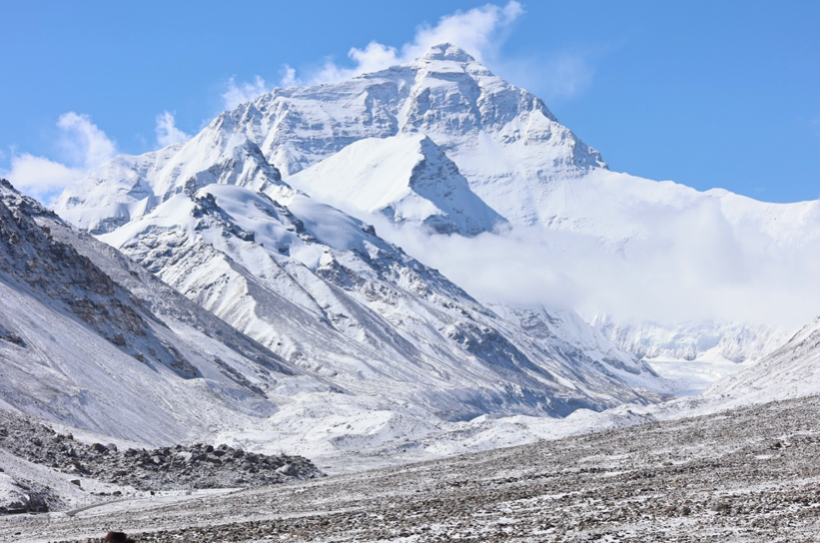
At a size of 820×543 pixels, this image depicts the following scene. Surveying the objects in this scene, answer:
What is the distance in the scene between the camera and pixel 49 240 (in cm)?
16425

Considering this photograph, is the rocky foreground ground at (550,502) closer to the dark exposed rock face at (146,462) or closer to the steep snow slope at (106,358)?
the dark exposed rock face at (146,462)

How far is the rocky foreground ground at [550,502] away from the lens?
32375mm

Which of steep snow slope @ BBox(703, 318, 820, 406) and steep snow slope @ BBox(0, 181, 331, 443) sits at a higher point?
steep snow slope @ BBox(703, 318, 820, 406)

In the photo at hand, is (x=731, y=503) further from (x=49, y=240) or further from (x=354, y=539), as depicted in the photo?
(x=49, y=240)

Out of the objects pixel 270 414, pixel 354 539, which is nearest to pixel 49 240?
pixel 270 414

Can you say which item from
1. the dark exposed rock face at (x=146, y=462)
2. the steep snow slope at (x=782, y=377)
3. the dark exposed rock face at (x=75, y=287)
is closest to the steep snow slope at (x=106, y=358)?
the dark exposed rock face at (x=75, y=287)

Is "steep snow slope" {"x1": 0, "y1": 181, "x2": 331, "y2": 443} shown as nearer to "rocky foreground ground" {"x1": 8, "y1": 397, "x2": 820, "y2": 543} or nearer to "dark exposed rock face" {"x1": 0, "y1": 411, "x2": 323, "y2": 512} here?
"dark exposed rock face" {"x1": 0, "y1": 411, "x2": 323, "y2": 512}

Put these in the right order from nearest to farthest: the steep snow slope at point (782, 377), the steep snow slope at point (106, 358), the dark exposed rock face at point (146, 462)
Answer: the dark exposed rock face at point (146, 462) < the steep snow slope at point (782, 377) < the steep snow slope at point (106, 358)

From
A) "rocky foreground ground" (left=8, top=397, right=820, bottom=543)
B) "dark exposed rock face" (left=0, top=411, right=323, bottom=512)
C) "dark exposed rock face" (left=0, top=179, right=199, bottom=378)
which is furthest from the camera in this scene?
"dark exposed rock face" (left=0, top=179, right=199, bottom=378)

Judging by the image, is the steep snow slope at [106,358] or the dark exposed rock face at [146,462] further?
the steep snow slope at [106,358]

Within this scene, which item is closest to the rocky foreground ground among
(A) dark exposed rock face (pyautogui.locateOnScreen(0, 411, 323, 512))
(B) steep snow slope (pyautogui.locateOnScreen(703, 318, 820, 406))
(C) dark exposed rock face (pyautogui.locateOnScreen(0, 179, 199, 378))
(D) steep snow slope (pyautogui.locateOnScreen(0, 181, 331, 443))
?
(A) dark exposed rock face (pyautogui.locateOnScreen(0, 411, 323, 512))

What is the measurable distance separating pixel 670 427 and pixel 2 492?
46534mm

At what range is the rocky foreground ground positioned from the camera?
32375mm

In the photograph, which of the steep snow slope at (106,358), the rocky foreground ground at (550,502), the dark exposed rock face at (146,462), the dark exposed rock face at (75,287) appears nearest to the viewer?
the rocky foreground ground at (550,502)
